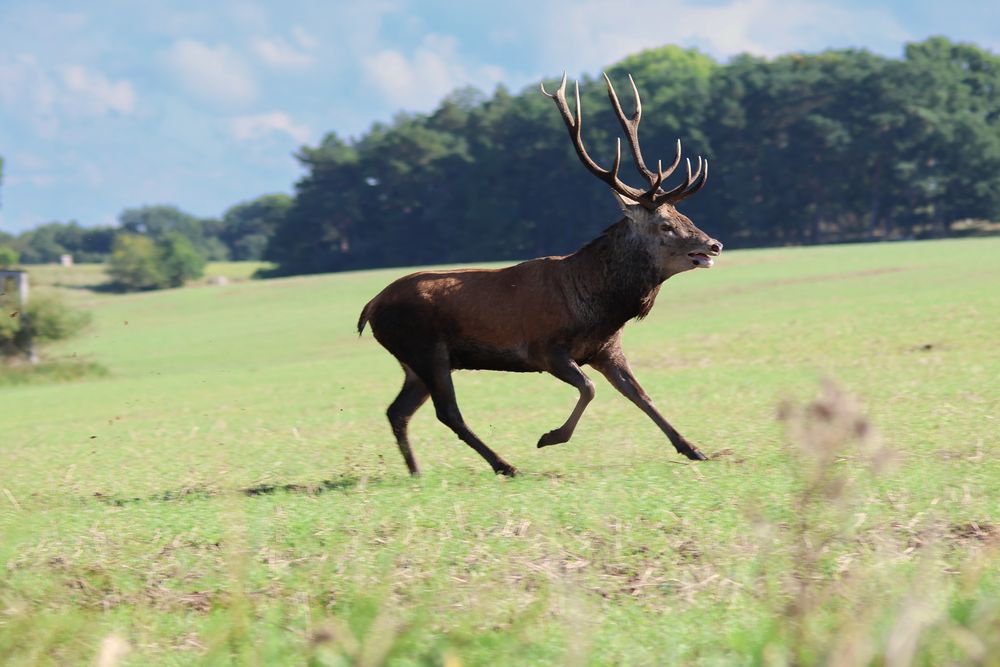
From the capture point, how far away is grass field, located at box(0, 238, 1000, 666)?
4562 millimetres

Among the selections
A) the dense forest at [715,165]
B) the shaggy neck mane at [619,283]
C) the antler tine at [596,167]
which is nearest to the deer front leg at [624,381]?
the shaggy neck mane at [619,283]

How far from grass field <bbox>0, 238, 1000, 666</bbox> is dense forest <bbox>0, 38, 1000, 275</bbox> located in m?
62.8

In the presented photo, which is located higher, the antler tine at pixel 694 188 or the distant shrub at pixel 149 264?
the antler tine at pixel 694 188

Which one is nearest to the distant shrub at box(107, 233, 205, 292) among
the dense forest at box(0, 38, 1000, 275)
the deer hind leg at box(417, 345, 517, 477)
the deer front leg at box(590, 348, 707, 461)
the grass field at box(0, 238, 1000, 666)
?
the dense forest at box(0, 38, 1000, 275)

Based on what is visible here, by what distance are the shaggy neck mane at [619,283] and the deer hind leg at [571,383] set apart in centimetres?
44

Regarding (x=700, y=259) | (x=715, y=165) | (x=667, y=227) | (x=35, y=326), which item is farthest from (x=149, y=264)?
(x=700, y=259)

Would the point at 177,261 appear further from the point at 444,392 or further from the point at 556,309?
the point at 556,309

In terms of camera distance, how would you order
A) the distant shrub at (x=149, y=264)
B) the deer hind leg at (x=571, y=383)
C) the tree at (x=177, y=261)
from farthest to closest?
the tree at (x=177, y=261) → the distant shrub at (x=149, y=264) → the deer hind leg at (x=571, y=383)

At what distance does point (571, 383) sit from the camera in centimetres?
1056

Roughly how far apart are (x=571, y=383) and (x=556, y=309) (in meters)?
0.63

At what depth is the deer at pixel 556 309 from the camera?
A: 10586 millimetres

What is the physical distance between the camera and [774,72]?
94.9 m

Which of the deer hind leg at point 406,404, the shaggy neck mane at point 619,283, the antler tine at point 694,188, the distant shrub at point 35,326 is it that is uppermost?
the antler tine at point 694,188

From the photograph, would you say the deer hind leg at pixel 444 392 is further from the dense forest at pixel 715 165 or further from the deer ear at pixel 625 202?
the dense forest at pixel 715 165
